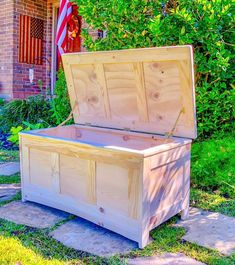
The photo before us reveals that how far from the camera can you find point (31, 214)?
6.98ft

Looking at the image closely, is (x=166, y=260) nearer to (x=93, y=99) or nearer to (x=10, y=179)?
(x=93, y=99)

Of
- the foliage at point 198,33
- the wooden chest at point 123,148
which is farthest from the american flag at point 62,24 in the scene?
the wooden chest at point 123,148

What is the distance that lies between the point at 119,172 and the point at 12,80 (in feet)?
15.9

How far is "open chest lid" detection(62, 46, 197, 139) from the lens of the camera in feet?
6.38

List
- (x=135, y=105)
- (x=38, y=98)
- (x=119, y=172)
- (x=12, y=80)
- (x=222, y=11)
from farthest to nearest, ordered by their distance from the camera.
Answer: (x=12, y=80) → (x=38, y=98) → (x=222, y=11) → (x=135, y=105) → (x=119, y=172)

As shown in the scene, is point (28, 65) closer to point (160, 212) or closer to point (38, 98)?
point (38, 98)

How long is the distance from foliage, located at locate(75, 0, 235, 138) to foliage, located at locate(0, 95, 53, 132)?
2.31 meters

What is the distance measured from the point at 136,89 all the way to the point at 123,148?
675mm

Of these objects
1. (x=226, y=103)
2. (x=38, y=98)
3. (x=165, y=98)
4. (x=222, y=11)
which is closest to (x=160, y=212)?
(x=165, y=98)

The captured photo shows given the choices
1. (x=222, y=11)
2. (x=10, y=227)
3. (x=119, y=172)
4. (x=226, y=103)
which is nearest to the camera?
(x=119, y=172)

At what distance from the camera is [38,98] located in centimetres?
530

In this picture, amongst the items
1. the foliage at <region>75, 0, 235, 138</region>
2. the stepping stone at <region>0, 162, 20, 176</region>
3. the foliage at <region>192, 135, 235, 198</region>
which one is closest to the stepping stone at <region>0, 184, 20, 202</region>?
the stepping stone at <region>0, 162, 20, 176</region>

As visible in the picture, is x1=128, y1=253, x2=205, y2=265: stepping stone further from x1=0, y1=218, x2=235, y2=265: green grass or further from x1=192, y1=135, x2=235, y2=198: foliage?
x1=192, y1=135, x2=235, y2=198: foliage

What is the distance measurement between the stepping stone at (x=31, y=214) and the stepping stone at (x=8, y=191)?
0.14 m
